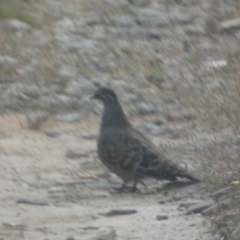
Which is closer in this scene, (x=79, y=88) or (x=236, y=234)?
(x=236, y=234)

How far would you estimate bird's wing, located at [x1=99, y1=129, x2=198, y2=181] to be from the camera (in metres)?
9.63

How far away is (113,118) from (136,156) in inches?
25.8

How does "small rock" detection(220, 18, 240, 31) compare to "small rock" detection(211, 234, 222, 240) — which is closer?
"small rock" detection(211, 234, 222, 240)

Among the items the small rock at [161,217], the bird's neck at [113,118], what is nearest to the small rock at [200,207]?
the small rock at [161,217]

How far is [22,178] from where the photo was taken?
32.3 ft

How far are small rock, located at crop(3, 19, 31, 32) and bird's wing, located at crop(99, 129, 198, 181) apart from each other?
5.05m

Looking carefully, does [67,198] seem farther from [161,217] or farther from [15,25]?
[15,25]

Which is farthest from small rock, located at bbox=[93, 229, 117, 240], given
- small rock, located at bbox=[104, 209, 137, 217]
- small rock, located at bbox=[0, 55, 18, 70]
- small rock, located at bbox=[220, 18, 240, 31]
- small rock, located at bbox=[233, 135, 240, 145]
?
small rock, located at bbox=[220, 18, 240, 31]

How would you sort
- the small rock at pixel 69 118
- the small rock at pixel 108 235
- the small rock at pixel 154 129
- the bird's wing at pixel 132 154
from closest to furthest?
the small rock at pixel 108 235 → the bird's wing at pixel 132 154 → the small rock at pixel 154 129 → the small rock at pixel 69 118

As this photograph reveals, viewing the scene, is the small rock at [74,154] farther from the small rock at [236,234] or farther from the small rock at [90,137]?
the small rock at [236,234]

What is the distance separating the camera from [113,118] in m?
10.4

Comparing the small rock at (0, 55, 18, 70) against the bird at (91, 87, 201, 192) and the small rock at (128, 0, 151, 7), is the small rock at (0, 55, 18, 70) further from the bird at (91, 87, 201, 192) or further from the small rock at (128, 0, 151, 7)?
the small rock at (128, 0, 151, 7)

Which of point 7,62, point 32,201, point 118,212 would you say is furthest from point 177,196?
point 7,62

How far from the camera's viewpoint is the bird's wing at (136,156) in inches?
379
